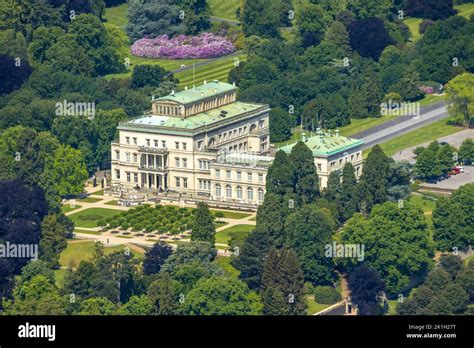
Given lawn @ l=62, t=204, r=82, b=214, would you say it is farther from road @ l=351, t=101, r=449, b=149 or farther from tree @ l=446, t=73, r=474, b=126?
tree @ l=446, t=73, r=474, b=126

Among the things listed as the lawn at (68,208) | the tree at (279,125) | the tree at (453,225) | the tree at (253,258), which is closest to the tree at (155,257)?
the tree at (253,258)

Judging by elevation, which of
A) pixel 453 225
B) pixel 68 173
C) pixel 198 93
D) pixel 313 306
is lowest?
pixel 313 306

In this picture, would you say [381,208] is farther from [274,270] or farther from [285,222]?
[274,270]

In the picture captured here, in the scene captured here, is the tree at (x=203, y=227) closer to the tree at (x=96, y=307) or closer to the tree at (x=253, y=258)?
the tree at (x=253, y=258)

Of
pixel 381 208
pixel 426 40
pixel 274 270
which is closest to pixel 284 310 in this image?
pixel 274 270

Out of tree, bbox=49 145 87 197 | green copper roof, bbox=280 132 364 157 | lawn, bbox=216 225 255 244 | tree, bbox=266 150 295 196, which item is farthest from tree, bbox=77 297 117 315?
green copper roof, bbox=280 132 364 157

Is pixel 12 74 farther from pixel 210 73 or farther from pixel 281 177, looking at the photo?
pixel 281 177

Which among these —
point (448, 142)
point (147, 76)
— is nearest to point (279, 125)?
point (448, 142)
